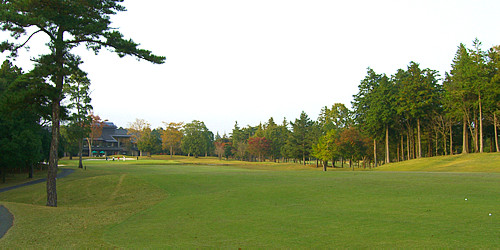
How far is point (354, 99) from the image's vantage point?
65.3 m

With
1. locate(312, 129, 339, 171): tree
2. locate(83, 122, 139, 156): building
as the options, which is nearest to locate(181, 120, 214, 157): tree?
locate(83, 122, 139, 156): building

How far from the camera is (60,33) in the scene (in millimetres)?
20188

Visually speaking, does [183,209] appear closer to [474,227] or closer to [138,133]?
[474,227]

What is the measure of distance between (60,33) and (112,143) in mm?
98995

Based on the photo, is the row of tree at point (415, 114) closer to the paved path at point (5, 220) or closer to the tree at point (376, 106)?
the tree at point (376, 106)

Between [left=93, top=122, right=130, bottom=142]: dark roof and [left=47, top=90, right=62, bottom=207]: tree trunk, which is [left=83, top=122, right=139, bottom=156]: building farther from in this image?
[left=47, top=90, right=62, bottom=207]: tree trunk

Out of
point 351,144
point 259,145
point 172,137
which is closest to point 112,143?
point 172,137

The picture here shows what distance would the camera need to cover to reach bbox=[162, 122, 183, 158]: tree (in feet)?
362

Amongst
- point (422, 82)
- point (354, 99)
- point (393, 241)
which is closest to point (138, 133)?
point (354, 99)

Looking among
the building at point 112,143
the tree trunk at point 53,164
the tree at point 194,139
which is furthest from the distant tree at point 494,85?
the building at point 112,143

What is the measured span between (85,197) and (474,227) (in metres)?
23.5

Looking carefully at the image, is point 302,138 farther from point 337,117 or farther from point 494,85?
point 494,85

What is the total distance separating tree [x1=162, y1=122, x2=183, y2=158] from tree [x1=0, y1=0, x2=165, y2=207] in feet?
295

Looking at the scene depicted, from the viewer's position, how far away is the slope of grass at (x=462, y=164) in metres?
35.8
